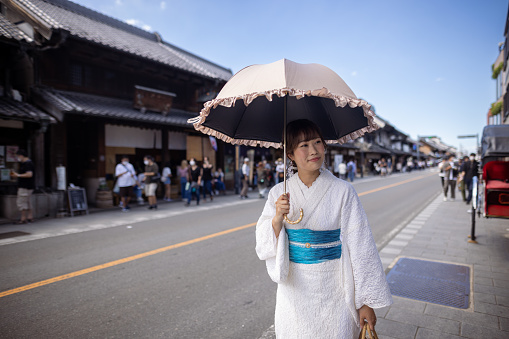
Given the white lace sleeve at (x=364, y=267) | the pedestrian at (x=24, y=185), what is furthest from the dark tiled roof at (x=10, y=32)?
the white lace sleeve at (x=364, y=267)

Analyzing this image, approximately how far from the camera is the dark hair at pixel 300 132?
183 cm

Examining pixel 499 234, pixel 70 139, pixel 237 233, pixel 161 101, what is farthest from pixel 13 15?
pixel 499 234

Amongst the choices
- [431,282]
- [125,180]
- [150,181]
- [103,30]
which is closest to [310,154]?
[431,282]

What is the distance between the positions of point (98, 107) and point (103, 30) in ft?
17.1

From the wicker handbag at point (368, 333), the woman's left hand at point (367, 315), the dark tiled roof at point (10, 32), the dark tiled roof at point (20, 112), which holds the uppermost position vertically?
the dark tiled roof at point (10, 32)

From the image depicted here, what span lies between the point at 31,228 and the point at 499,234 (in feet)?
36.9

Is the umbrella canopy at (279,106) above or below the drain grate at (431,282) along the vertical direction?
above

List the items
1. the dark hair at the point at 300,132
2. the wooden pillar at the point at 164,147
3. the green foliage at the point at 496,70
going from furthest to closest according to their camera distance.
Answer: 1. the green foliage at the point at 496,70
2. the wooden pillar at the point at 164,147
3. the dark hair at the point at 300,132

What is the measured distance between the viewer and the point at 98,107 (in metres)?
10.9

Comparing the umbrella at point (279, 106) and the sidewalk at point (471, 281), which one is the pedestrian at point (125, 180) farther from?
the umbrella at point (279, 106)

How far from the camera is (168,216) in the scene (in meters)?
9.60

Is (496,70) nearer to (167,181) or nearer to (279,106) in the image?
(167,181)

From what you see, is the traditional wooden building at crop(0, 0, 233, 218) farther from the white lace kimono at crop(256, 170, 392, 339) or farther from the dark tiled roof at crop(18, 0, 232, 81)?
the white lace kimono at crop(256, 170, 392, 339)

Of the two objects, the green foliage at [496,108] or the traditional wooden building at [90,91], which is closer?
the traditional wooden building at [90,91]
